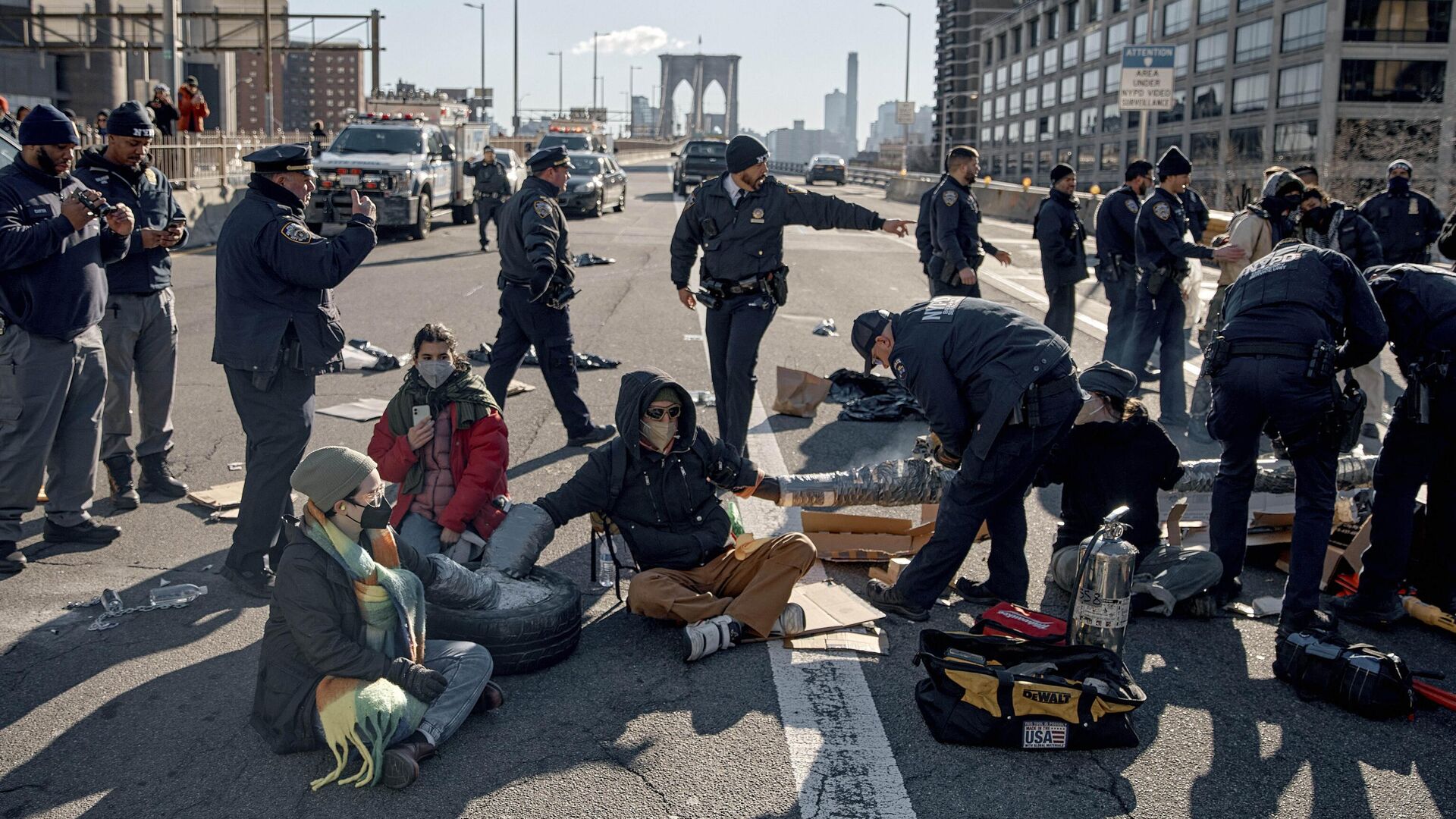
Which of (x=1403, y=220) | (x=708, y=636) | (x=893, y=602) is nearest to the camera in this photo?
(x=708, y=636)

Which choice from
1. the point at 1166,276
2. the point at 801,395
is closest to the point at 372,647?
the point at 801,395

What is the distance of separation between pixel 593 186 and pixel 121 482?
88.2ft

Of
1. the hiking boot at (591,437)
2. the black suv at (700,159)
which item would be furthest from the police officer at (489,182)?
the black suv at (700,159)

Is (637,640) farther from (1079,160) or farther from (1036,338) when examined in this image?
(1079,160)

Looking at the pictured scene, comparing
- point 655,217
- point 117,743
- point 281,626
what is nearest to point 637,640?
point 281,626

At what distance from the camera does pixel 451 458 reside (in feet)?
18.8

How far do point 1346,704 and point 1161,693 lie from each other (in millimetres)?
666

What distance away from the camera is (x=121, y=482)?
→ 705 centimetres

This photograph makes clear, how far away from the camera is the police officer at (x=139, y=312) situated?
266 inches

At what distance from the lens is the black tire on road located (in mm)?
4773

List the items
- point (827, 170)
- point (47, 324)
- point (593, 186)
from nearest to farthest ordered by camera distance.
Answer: point (47, 324) → point (593, 186) → point (827, 170)

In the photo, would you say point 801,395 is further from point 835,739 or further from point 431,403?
point 835,739

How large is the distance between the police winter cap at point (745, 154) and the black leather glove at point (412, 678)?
438 centimetres

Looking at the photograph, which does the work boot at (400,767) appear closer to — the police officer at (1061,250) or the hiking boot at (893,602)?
the hiking boot at (893,602)
